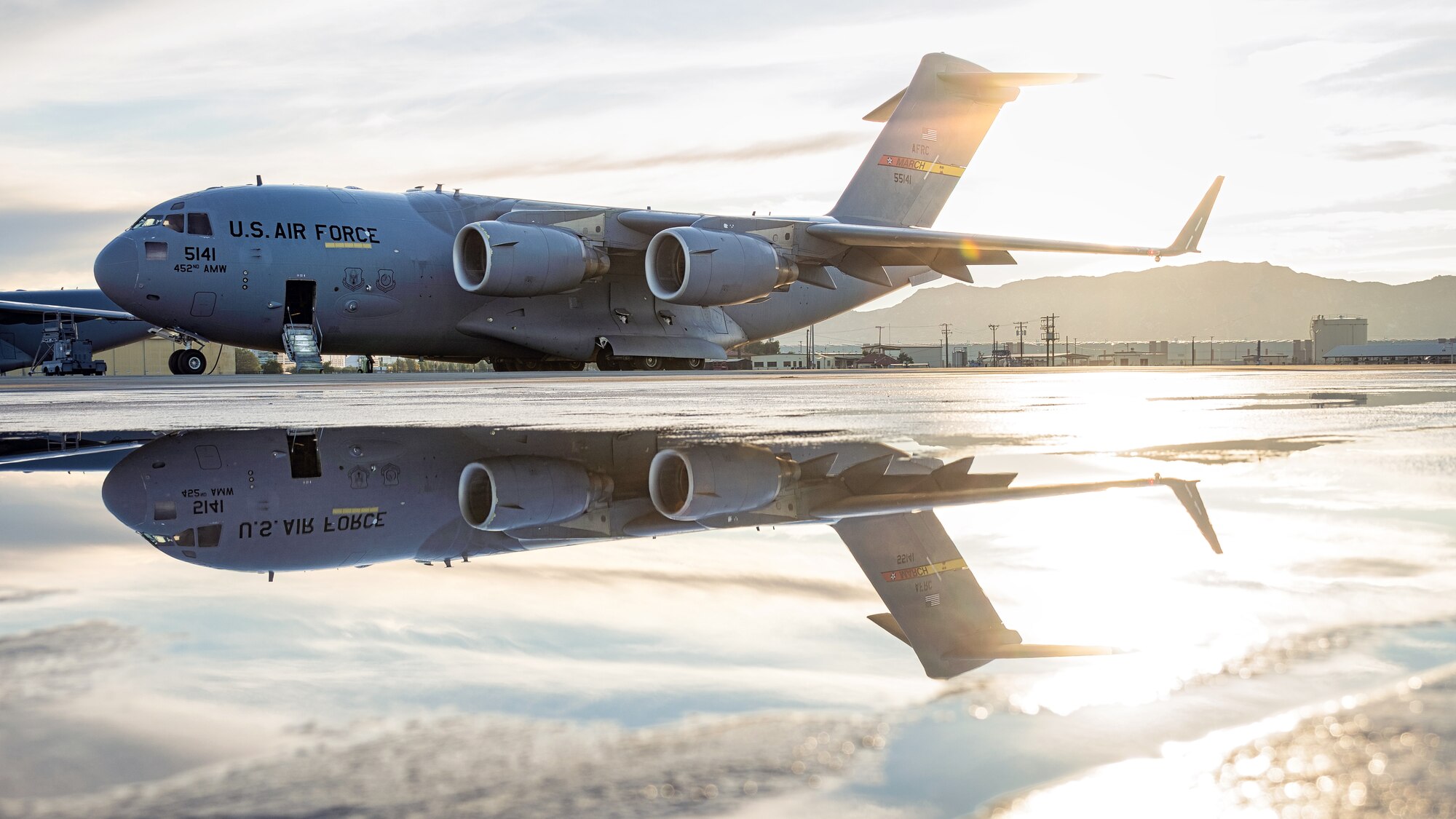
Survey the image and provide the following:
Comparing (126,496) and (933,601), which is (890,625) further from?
(126,496)

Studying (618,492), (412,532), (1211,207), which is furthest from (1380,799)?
(1211,207)

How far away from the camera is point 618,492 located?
2.91 metres

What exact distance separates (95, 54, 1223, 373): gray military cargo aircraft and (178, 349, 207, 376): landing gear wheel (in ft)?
0.11

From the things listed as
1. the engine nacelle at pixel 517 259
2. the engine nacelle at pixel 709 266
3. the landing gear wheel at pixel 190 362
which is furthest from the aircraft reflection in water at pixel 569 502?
the landing gear wheel at pixel 190 362

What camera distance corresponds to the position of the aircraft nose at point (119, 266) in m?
15.9

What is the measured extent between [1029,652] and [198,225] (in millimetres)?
16934

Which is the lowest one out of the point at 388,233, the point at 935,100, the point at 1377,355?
the point at 1377,355

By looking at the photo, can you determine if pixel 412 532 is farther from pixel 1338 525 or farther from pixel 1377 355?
pixel 1377 355

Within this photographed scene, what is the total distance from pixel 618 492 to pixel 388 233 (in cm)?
1556

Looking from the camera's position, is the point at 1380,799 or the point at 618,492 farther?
the point at 618,492

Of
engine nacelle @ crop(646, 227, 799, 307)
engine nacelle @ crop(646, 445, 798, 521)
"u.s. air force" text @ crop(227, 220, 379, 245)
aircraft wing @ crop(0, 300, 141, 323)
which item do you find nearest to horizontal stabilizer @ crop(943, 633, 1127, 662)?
engine nacelle @ crop(646, 445, 798, 521)

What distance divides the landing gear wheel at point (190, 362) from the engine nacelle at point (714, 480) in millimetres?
15928

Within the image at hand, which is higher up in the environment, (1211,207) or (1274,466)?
(1211,207)

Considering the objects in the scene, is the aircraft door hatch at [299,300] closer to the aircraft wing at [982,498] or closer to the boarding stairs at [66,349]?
the boarding stairs at [66,349]
